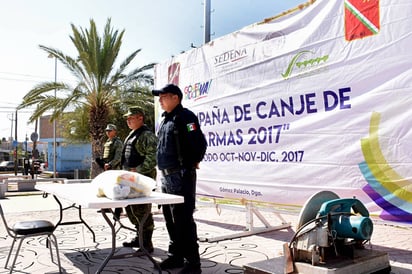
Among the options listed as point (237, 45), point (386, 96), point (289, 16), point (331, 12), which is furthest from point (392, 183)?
point (237, 45)

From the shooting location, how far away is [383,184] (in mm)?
3516

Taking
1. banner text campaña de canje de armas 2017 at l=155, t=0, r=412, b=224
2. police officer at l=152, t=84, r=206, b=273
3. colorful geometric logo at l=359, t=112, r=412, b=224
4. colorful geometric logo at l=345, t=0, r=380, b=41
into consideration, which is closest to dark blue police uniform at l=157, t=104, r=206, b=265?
police officer at l=152, t=84, r=206, b=273

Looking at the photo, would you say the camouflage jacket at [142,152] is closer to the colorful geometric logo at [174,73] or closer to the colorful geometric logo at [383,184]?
the colorful geometric logo at [174,73]

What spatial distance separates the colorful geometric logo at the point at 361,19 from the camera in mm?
3543

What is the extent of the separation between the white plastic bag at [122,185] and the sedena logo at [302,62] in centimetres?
207

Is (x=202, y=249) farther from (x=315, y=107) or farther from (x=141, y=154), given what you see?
(x=315, y=107)

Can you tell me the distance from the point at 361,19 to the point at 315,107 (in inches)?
37.5

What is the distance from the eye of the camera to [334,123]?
12.7ft

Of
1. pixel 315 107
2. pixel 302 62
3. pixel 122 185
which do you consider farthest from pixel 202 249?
pixel 302 62

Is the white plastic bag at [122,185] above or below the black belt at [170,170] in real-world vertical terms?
below

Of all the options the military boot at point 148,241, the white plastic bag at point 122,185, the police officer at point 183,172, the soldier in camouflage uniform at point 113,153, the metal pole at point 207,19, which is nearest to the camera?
the white plastic bag at point 122,185

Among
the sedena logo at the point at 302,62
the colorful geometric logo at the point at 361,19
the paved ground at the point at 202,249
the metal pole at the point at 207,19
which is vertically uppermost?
the metal pole at the point at 207,19

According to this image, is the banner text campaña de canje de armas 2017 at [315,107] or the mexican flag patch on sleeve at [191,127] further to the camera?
the mexican flag patch on sleeve at [191,127]

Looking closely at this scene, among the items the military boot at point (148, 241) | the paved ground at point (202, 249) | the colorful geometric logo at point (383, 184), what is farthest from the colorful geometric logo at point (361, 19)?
the military boot at point (148, 241)
